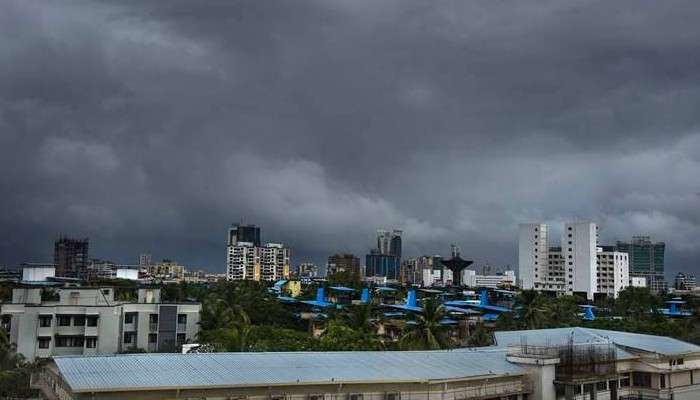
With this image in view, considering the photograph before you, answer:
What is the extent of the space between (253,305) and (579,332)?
54.9 m

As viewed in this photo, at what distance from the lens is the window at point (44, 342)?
65938mm

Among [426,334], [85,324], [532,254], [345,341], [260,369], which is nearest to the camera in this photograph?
[260,369]

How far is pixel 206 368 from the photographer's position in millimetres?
26609

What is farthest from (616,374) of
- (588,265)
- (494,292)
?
(588,265)

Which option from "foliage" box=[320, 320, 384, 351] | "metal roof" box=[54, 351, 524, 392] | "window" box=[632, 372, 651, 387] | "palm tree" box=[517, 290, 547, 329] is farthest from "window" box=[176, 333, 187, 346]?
"window" box=[632, 372, 651, 387]

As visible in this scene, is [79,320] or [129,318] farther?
[129,318]

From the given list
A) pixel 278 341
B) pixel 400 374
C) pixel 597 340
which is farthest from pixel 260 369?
pixel 278 341

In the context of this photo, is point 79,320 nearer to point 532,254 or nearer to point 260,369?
point 260,369

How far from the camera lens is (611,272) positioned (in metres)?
182

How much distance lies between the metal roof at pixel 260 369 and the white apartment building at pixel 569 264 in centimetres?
15274

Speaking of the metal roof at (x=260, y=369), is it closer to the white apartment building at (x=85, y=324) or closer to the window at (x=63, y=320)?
the white apartment building at (x=85, y=324)

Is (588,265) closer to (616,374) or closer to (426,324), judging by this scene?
(426,324)

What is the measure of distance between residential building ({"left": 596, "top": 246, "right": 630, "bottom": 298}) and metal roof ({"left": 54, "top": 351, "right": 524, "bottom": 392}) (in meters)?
160

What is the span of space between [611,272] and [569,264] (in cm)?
1135
